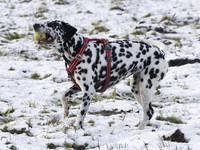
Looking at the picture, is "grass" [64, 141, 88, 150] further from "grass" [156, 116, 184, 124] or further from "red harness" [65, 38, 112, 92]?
"grass" [156, 116, 184, 124]

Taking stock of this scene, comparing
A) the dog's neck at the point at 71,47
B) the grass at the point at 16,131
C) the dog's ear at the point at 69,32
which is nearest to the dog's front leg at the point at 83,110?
the dog's neck at the point at 71,47

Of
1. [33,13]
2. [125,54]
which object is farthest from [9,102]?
[33,13]

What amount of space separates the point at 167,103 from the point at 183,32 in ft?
20.9

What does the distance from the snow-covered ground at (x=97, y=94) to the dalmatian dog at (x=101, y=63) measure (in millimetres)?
474

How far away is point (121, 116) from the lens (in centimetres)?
532

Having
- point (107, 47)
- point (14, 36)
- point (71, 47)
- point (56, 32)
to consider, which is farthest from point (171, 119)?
Result: point (14, 36)

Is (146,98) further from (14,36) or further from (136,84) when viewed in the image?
(14,36)

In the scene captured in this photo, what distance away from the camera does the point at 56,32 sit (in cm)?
447

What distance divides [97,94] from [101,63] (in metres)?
2.25

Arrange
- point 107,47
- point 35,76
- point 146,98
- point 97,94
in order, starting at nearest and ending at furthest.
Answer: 1. point 107,47
2. point 146,98
3. point 97,94
4. point 35,76

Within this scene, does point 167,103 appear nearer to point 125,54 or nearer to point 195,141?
point 125,54

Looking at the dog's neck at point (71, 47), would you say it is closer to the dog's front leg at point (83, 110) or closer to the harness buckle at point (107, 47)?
the harness buckle at point (107, 47)

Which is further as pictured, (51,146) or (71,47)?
(71,47)

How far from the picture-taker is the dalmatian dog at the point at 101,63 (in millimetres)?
4484
